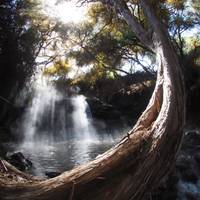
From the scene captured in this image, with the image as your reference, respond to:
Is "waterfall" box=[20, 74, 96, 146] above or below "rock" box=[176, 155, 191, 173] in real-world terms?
above

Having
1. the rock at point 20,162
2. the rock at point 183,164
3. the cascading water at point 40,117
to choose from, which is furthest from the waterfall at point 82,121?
the rock at point 183,164

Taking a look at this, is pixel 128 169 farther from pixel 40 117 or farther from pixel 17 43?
pixel 40 117

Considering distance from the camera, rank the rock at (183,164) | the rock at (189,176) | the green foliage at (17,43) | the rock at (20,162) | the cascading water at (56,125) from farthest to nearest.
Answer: the cascading water at (56,125)
the green foliage at (17,43)
the rock at (20,162)
the rock at (183,164)
the rock at (189,176)

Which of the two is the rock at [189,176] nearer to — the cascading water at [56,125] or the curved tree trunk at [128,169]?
the cascading water at [56,125]

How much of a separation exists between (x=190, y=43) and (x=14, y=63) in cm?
1669

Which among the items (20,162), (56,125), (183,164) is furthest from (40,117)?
(183,164)

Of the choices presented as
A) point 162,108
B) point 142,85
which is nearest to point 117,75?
point 142,85

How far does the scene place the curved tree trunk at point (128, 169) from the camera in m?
1.68

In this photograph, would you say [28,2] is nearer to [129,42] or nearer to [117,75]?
[129,42]

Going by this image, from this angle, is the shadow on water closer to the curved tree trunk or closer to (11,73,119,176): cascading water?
(11,73,119,176): cascading water

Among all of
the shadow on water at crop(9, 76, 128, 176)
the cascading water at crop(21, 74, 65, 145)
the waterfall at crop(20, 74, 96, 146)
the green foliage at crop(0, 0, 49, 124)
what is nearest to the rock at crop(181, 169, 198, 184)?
the shadow on water at crop(9, 76, 128, 176)

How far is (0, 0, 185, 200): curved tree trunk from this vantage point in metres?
1.68

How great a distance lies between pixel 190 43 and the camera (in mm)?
29359

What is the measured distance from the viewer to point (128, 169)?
1735 millimetres
